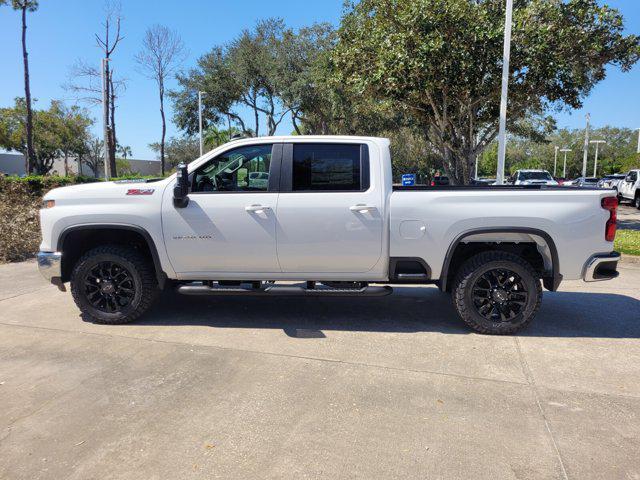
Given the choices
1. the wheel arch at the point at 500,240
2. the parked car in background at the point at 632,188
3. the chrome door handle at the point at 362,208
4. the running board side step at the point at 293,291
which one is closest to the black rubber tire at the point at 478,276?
the wheel arch at the point at 500,240

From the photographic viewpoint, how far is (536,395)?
368 cm

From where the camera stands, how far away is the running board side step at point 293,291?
4953 mm

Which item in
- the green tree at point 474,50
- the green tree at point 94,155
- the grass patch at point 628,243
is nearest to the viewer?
the grass patch at point 628,243

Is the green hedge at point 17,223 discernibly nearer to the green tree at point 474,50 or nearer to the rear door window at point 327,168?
the rear door window at point 327,168

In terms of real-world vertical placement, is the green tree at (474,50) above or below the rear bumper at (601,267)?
above

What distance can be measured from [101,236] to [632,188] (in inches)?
1061

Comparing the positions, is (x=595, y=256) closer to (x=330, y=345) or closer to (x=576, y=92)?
(x=330, y=345)

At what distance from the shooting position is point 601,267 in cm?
476

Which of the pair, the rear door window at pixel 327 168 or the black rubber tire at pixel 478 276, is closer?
the black rubber tire at pixel 478 276

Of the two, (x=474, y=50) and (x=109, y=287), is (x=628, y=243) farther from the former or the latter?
(x=109, y=287)

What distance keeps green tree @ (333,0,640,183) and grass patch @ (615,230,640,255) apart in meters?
4.70

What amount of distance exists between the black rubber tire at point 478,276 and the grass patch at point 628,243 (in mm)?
6033

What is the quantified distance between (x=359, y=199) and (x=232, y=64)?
25092 millimetres

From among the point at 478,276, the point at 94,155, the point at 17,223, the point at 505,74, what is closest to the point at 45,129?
the point at 94,155
